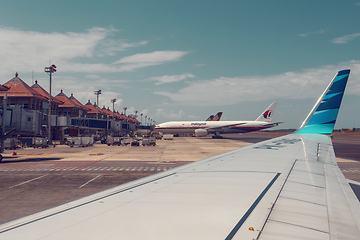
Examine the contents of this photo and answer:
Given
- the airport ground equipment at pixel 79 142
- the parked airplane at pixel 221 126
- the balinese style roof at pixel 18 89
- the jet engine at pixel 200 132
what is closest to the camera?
the airport ground equipment at pixel 79 142

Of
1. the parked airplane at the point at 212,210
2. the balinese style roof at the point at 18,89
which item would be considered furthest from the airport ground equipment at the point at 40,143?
the parked airplane at the point at 212,210

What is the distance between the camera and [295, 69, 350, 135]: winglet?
11.1 m

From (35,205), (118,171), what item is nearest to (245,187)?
(35,205)

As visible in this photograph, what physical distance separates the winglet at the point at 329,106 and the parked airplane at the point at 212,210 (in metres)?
6.42

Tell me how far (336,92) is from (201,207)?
33.9 feet

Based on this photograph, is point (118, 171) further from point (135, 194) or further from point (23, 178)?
point (135, 194)

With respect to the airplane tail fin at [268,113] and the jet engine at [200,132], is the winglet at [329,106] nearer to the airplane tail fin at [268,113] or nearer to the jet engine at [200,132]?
the jet engine at [200,132]

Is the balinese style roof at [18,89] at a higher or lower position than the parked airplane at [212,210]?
higher

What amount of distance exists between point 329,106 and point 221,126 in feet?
254

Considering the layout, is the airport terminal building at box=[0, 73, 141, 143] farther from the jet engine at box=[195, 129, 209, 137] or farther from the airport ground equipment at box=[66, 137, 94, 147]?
the jet engine at box=[195, 129, 209, 137]

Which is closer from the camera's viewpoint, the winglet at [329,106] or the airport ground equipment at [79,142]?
the winglet at [329,106]

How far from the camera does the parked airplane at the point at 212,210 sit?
2666mm

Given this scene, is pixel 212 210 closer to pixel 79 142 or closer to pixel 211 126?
pixel 79 142

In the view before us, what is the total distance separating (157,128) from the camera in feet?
301
